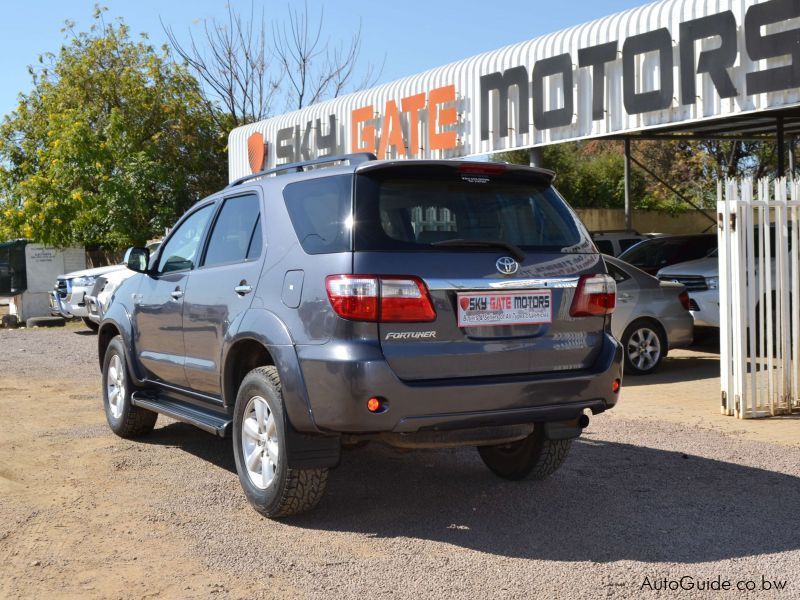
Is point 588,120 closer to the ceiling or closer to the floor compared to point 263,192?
closer to the ceiling

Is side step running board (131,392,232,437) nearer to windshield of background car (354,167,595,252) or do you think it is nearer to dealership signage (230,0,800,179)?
windshield of background car (354,167,595,252)

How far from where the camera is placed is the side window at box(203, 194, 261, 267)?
19.9 ft

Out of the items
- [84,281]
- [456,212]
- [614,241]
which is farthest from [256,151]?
[456,212]

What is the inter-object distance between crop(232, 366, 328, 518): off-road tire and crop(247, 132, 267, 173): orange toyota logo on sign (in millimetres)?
18397

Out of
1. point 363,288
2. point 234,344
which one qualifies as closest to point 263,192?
point 234,344

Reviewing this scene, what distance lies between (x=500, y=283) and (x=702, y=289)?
8829 mm

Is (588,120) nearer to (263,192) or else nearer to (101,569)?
(263,192)

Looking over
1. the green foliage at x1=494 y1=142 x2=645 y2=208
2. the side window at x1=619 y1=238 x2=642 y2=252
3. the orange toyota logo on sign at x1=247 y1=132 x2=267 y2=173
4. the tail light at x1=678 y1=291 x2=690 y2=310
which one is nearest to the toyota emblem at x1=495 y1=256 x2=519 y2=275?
the tail light at x1=678 y1=291 x2=690 y2=310

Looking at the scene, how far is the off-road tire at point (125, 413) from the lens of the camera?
304 inches

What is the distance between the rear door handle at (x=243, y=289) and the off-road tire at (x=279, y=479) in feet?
1.65

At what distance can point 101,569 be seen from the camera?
473 centimetres

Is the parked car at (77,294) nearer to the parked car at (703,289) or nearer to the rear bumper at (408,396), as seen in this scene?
the parked car at (703,289)

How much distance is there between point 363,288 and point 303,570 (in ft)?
4.63

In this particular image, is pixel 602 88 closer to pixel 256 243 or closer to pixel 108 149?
pixel 256 243
